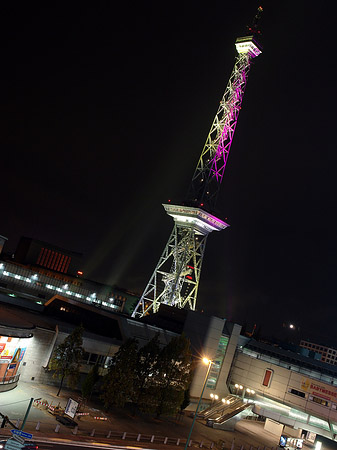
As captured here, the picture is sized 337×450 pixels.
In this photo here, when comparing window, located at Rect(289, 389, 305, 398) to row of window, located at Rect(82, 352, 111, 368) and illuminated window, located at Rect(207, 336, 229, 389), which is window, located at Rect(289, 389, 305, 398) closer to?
illuminated window, located at Rect(207, 336, 229, 389)

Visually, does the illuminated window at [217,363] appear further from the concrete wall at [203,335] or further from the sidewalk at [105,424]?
the sidewalk at [105,424]

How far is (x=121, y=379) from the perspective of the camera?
1775 inches

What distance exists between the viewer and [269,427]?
64625mm

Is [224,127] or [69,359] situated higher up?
[224,127]

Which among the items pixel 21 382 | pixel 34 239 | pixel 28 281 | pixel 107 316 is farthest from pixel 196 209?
pixel 34 239

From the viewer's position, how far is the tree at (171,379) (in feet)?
158

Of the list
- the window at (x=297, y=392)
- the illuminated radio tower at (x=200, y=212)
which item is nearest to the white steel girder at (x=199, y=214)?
the illuminated radio tower at (x=200, y=212)

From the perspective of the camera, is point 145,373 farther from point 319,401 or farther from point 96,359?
point 319,401

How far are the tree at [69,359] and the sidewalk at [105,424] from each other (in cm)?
194

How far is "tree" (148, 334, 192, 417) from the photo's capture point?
1891 inches

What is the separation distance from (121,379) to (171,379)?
691cm

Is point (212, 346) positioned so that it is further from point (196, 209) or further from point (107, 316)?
point (196, 209)

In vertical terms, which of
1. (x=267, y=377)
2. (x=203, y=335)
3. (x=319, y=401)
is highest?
(x=203, y=335)

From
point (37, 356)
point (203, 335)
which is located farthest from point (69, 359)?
point (203, 335)
